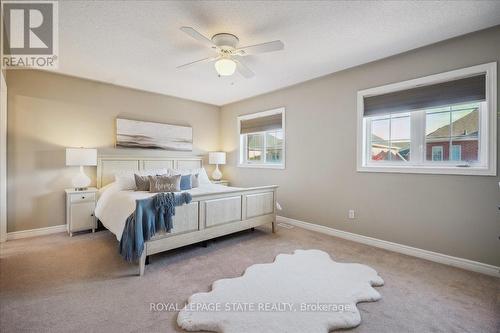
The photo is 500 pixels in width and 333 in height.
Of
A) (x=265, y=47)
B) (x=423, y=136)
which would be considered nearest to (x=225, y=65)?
(x=265, y=47)

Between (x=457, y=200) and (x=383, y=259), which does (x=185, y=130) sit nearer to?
(x=383, y=259)

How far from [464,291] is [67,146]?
215 inches

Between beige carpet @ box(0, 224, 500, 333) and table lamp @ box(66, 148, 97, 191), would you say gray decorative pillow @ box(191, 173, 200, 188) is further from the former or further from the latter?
table lamp @ box(66, 148, 97, 191)

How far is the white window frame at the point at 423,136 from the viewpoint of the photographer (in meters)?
2.42

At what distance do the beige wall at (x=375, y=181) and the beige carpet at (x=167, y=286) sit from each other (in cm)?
34

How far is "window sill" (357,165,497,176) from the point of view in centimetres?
247

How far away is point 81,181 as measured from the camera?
146 inches

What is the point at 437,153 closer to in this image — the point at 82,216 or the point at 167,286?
the point at 167,286

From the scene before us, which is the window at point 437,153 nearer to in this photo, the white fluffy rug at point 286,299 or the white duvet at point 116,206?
the white fluffy rug at point 286,299

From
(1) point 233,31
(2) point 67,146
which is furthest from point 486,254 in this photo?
(2) point 67,146

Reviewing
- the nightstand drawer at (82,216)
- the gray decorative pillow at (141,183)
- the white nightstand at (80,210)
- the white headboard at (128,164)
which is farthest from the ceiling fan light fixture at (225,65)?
the nightstand drawer at (82,216)

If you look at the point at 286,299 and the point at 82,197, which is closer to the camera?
the point at 286,299

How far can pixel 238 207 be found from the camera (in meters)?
3.42

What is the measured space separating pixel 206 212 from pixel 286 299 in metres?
1.46
